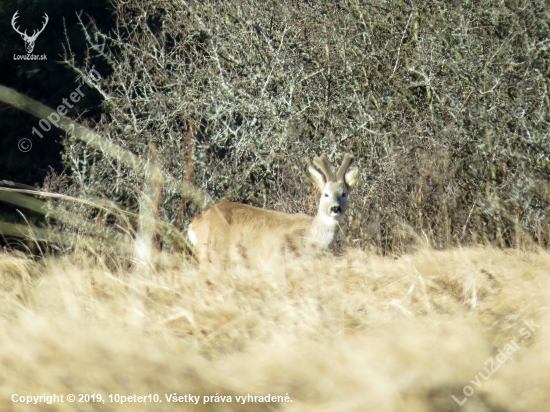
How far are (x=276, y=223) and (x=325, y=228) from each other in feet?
1.84

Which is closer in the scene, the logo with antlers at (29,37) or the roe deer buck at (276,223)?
the roe deer buck at (276,223)

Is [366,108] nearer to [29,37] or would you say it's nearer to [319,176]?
[319,176]

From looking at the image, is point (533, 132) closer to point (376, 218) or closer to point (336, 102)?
point (376, 218)

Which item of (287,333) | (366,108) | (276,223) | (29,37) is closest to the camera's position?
(287,333)

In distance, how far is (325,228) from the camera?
8.87 m

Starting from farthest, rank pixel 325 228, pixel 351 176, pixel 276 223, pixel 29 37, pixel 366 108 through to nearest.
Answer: pixel 29 37 < pixel 366 108 < pixel 351 176 < pixel 325 228 < pixel 276 223

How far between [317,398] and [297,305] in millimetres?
988

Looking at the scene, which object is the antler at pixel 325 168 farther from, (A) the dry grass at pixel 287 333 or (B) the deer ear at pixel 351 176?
(A) the dry grass at pixel 287 333

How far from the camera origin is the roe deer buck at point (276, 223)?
8422 millimetres

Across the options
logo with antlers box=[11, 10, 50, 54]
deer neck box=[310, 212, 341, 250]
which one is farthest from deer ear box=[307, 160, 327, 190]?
logo with antlers box=[11, 10, 50, 54]

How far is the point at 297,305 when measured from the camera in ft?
12.0

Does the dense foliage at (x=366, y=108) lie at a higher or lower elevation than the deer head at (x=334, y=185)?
higher

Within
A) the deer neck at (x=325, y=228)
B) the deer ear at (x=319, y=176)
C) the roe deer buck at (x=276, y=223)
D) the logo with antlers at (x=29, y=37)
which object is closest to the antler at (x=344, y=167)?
the roe deer buck at (x=276, y=223)

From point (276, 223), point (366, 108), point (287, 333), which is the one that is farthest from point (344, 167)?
point (287, 333)
